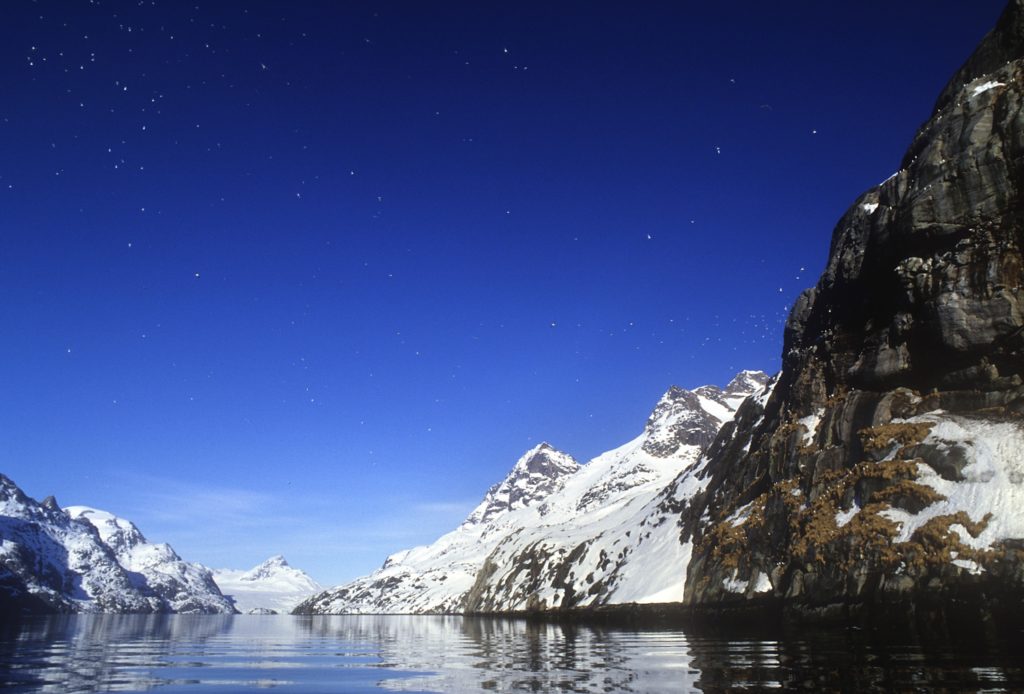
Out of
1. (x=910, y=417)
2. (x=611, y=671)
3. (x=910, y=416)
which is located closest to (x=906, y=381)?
(x=910, y=416)

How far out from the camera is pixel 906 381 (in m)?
54.1

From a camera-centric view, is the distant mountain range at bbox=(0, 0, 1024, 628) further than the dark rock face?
No

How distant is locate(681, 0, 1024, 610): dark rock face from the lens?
141ft

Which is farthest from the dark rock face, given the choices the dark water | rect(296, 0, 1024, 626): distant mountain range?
the dark water

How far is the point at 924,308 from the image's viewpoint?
52031 millimetres

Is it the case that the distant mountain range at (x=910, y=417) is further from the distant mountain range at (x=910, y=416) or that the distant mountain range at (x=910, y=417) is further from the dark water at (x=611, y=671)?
the dark water at (x=611, y=671)

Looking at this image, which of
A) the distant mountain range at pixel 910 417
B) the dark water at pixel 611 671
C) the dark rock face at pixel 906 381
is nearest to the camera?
the dark water at pixel 611 671

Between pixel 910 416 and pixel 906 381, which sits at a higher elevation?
pixel 906 381

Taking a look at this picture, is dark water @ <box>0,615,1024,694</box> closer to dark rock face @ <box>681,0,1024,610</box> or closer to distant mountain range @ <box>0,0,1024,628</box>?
distant mountain range @ <box>0,0,1024,628</box>

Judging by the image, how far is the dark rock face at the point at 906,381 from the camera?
42.9 m

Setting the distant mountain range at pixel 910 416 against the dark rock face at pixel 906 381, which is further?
the dark rock face at pixel 906 381

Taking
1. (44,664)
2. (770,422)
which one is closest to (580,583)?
(770,422)

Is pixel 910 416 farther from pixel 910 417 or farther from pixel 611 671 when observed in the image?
pixel 611 671

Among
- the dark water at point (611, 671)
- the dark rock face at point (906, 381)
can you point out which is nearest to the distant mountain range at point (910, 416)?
the dark rock face at point (906, 381)
